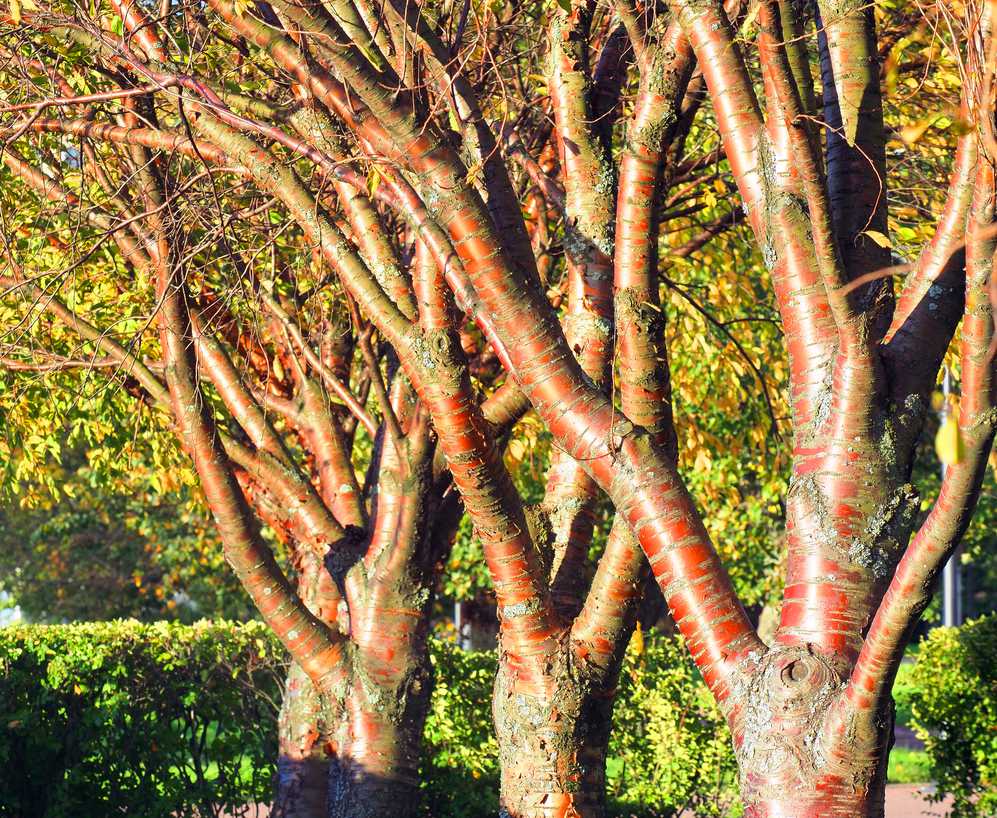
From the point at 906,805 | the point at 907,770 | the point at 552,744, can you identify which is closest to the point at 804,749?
the point at 552,744

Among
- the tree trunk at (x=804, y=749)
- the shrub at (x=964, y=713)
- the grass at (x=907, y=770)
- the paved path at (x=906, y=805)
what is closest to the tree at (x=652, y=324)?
the tree trunk at (x=804, y=749)

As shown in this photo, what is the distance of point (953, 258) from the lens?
10.4ft

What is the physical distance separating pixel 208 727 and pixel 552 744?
4512 mm

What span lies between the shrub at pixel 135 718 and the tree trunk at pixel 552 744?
3.98 meters

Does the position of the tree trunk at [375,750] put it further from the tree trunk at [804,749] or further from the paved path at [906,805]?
the paved path at [906,805]

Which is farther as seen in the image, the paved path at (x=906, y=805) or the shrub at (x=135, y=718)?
the paved path at (x=906, y=805)

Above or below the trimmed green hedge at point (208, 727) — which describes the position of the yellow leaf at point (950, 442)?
below

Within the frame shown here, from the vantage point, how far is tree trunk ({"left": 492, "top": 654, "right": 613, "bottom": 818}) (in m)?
3.99

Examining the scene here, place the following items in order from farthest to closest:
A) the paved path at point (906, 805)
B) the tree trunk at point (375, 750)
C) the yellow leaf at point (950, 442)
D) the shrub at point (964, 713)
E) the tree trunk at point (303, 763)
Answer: the paved path at point (906, 805), the shrub at point (964, 713), the tree trunk at point (303, 763), the tree trunk at point (375, 750), the yellow leaf at point (950, 442)

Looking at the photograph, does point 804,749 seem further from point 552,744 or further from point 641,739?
Result: point 641,739

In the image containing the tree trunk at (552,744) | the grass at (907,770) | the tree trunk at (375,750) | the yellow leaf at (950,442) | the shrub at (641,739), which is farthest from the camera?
the grass at (907,770)

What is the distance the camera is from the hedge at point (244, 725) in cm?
700

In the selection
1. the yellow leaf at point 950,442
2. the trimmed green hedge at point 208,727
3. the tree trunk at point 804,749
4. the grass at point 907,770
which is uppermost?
the grass at point 907,770

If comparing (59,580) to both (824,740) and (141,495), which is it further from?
(824,740)
